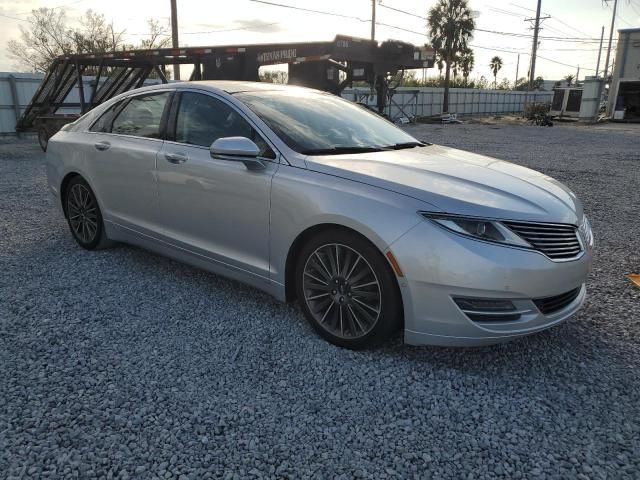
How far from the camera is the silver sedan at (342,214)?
2.62m

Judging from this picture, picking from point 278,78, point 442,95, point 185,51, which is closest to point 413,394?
point 185,51

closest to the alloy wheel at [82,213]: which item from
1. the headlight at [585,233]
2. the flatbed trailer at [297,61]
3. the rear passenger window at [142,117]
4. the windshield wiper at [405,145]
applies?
the rear passenger window at [142,117]

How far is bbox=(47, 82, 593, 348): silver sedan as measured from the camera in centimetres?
262

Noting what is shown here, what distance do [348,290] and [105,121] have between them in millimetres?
3062

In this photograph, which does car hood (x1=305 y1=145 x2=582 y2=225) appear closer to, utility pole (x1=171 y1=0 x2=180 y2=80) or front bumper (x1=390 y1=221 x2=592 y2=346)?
front bumper (x1=390 y1=221 x2=592 y2=346)

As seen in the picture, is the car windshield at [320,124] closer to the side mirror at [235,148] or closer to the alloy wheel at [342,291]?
the side mirror at [235,148]

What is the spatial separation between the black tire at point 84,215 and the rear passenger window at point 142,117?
69 cm

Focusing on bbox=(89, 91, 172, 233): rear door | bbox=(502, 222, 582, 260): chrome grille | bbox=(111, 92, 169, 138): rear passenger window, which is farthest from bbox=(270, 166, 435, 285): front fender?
bbox=(111, 92, 169, 138): rear passenger window

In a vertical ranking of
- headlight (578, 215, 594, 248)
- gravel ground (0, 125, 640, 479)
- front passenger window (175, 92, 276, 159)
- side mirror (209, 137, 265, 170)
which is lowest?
gravel ground (0, 125, 640, 479)

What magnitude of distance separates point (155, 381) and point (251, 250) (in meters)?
1.04

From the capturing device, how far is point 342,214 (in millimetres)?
2852

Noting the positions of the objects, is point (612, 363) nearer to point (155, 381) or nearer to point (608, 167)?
point (155, 381)

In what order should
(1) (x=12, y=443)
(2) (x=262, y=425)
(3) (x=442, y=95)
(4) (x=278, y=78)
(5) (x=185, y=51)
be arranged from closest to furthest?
(1) (x=12, y=443) → (2) (x=262, y=425) → (5) (x=185, y=51) → (4) (x=278, y=78) → (3) (x=442, y=95)

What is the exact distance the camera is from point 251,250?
338 cm
